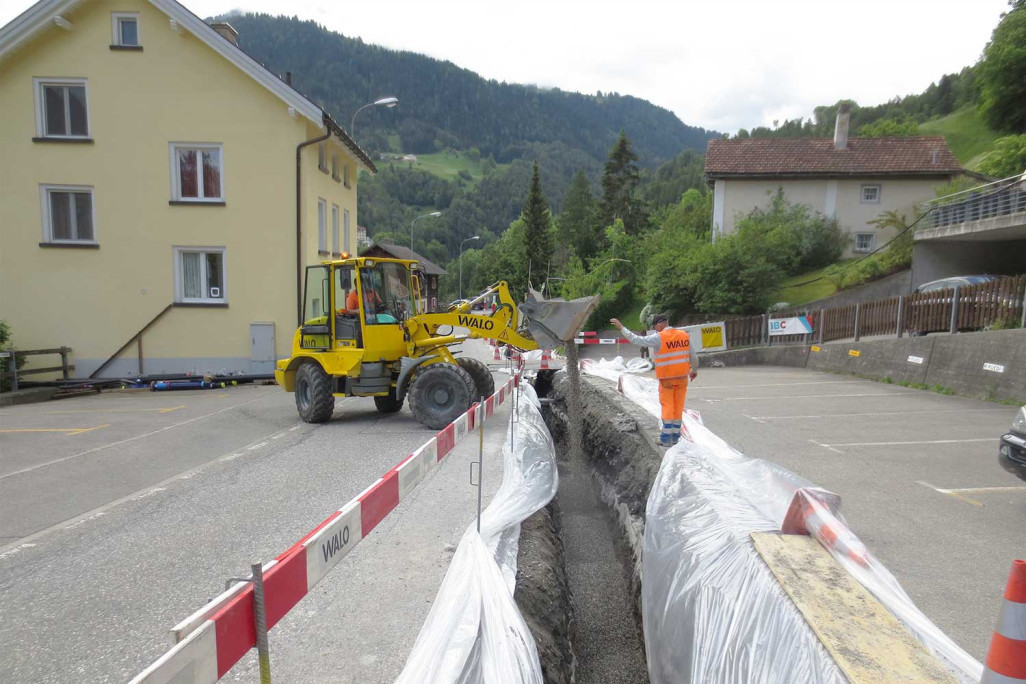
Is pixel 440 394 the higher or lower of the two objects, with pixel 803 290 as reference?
lower

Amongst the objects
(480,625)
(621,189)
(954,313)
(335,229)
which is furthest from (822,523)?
(621,189)

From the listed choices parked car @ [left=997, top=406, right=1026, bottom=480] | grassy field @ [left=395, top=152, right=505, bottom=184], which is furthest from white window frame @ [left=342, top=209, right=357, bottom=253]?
grassy field @ [left=395, top=152, right=505, bottom=184]

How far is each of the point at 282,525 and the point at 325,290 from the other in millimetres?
5195

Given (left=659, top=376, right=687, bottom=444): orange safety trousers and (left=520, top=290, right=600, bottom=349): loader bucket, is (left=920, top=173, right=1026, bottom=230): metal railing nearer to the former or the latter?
(left=659, top=376, right=687, bottom=444): orange safety trousers

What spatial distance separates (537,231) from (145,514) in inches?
2030

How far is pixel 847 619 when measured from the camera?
7.15 ft

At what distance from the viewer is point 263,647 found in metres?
1.83

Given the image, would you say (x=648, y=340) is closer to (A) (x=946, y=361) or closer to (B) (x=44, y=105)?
(A) (x=946, y=361)

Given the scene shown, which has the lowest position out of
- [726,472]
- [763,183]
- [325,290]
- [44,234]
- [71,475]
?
[71,475]

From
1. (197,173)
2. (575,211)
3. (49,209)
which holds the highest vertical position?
(575,211)

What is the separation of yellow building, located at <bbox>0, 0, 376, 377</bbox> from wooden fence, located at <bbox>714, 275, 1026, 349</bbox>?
15.0 metres

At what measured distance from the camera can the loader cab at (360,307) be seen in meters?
9.42

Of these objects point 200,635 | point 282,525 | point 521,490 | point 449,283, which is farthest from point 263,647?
point 449,283

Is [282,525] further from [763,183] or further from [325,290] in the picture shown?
[763,183]
